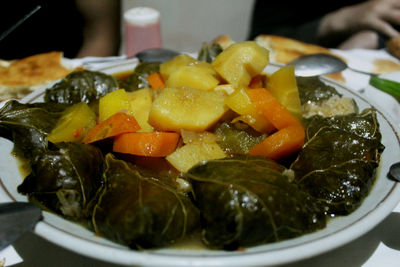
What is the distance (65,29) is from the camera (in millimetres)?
6344

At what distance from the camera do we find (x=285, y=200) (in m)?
1.57

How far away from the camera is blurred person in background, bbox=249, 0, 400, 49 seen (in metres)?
5.17

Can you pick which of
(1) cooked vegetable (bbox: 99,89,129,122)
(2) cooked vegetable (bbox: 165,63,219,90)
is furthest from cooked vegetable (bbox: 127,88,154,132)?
(2) cooked vegetable (bbox: 165,63,219,90)

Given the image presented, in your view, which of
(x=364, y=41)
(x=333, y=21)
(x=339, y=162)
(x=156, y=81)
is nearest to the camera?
(x=339, y=162)

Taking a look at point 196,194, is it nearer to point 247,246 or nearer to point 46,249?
point 247,246

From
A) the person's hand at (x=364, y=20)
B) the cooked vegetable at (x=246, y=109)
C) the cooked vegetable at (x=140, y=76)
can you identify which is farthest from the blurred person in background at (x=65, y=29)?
the cooked vegetable at (x=246, y=109)

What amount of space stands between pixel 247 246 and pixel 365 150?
0.89 meters

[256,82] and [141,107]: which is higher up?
[256,82]

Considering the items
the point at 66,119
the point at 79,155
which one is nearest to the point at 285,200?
the point at 79,155

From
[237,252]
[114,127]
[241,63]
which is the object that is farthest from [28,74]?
[237,252]

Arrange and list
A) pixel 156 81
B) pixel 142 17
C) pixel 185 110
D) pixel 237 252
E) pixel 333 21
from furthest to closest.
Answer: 1. pixel 333 21
2. pixel 142 17
3. pixel 156 81
4. pixel 185 110
5. pixel 237 252

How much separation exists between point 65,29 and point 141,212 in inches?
225

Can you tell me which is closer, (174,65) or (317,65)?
(174,65)

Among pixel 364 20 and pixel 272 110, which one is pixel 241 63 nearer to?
pixel 272 110
